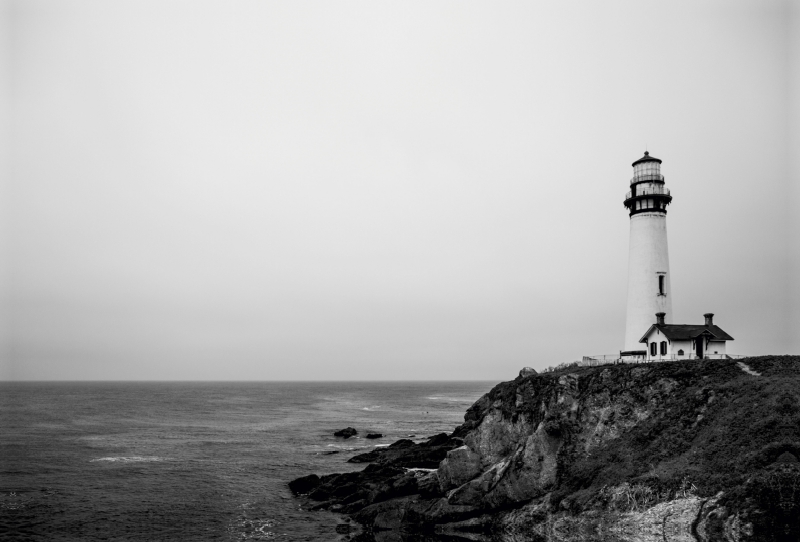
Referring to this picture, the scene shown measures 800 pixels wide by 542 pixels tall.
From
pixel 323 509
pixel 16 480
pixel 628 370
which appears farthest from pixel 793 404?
pixel 16 480

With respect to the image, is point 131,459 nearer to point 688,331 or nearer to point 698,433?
point 698,433

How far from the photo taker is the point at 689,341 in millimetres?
35719

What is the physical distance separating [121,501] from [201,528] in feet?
28.0

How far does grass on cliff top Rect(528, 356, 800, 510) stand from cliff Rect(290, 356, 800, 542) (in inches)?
2.4

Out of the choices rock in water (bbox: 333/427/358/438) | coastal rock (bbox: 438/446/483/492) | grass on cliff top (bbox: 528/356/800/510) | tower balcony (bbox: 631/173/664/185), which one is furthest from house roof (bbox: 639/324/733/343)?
rock in water (bbox: 333/427/358/438)

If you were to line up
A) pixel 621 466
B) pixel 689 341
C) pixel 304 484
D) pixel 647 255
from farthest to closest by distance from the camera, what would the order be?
pixel 647 255
pixel 304 484
pixel 689 341
pixel 621 466

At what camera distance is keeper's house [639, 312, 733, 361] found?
35.4 meters

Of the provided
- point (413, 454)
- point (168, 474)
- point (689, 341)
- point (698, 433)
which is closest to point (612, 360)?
point (689, 341)

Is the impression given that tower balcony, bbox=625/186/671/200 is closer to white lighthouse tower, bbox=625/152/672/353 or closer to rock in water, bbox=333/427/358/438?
white lighthouse tower, bbox=625/152/672/353

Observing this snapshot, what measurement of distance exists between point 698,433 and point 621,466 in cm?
421

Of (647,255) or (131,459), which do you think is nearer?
(647,255)

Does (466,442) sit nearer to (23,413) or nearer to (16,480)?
(16,480)

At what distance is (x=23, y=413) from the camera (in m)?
90.8

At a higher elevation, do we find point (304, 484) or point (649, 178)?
point (649, 178)
